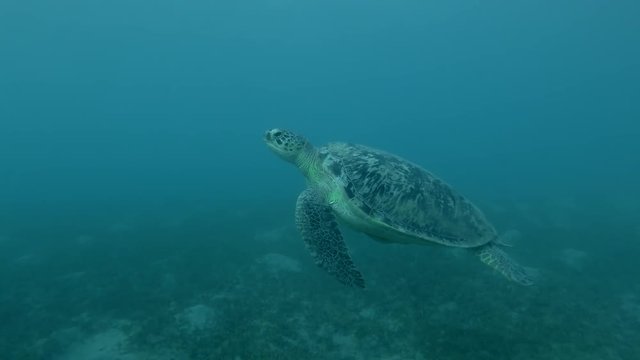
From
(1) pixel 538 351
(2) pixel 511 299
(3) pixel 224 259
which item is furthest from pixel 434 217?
(3) pixel 224 259

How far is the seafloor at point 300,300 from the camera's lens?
700 cm

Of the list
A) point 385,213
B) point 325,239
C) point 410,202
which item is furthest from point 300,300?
point 410,202

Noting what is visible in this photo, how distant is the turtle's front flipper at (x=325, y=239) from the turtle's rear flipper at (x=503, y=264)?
2409 mm

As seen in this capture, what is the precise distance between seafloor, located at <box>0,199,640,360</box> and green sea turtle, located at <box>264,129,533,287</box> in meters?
1.91

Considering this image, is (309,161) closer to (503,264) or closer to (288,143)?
(288,143)

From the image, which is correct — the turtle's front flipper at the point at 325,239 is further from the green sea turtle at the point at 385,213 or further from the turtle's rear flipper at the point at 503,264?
the turtle's rear flipper at the point at 503,264

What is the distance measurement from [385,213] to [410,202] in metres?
0.47

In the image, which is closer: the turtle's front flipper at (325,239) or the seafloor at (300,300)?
the turtle's front flipper at (325,239)

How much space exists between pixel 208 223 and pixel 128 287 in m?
6.35

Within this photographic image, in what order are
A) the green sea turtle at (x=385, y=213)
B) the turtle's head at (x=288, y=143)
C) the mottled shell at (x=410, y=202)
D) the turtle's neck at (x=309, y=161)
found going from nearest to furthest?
the green sea turtle at (x=385, y=213) < the mottled shell at (x=410, y=202) < the turtle's neck at (x=309, y=161) < the turtle's head at (x=288, y=143)

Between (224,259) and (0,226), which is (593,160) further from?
(0,226)

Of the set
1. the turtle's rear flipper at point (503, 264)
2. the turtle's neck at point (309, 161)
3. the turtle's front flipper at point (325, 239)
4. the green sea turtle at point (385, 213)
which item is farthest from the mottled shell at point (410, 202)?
the turtle's neck at point (309, 161)

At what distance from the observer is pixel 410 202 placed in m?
6.34

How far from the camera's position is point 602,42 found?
105 m
